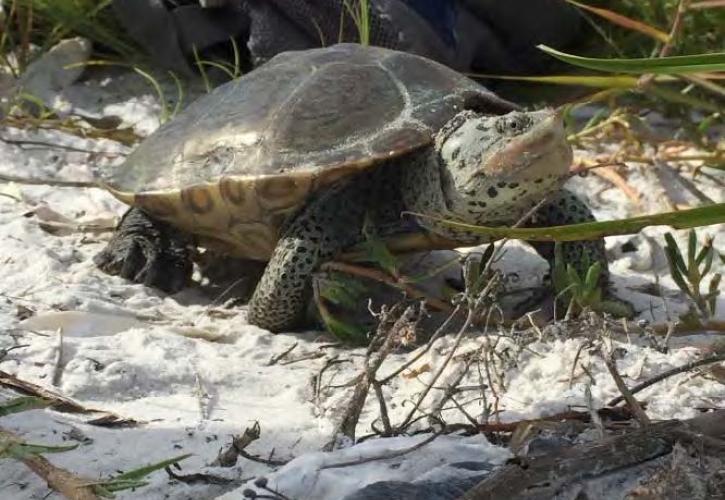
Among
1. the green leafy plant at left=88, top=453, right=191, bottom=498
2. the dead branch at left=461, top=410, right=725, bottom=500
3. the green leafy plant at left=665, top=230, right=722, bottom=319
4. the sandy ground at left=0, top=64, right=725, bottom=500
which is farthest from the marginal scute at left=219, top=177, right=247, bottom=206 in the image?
the dead branch at left=461, top=410, right=725, bottom=500

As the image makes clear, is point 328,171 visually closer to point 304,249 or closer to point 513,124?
point 304,249

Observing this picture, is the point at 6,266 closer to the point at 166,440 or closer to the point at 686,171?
the point at 166,440

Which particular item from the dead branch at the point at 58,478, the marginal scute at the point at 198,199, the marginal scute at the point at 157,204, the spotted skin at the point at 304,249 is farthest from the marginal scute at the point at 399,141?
the dead branch at the point at 58,478

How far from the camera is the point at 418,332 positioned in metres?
2.31

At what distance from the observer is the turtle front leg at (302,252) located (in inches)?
96.2

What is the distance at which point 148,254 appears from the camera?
2707 millimetres

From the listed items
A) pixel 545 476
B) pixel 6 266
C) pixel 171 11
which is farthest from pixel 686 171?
pixel 545 476

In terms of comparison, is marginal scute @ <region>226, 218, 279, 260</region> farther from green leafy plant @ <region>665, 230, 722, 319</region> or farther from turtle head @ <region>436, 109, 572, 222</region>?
green leafy plant @ <region>665, 230, 722, 319</region>

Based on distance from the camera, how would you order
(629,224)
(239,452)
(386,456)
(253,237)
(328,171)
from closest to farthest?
(629,224) < (386,456) < (239,452) < (328,171) < (253,237)

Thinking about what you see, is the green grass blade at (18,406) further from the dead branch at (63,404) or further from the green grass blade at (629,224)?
the green grass blade at (629,224)

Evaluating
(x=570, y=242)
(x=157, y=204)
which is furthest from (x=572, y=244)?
(x=157, y=204)

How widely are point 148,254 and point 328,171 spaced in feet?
1.94

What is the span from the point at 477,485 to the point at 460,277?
149 centimetres

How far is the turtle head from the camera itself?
2178 mm
